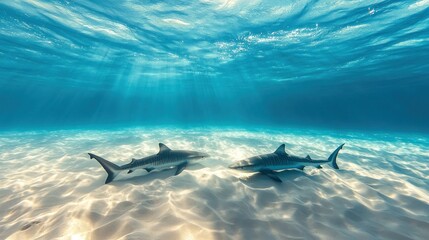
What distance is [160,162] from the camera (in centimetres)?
707

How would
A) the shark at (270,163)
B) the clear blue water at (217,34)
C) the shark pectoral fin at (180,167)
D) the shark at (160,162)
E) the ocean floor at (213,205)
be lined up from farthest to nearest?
the clear blue water at (217,34) → the shark pectoral fin at (180,167) → the shark at (270,163) → the shark at (160,162) → the ocean floor at (213,205)

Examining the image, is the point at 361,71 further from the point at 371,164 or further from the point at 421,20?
Answer: the point at 371,164

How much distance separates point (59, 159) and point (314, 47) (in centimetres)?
2172

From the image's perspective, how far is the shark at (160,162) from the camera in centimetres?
629

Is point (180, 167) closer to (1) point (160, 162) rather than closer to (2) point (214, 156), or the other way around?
(1) point (160, 162)

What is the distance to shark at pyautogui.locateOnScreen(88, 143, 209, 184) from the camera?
6293 millimetres

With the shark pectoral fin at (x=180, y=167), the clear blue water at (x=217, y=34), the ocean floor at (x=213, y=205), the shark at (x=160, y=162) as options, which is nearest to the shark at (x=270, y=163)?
the ocean floor at (x=213, y=205)

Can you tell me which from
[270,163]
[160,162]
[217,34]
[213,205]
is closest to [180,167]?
[160,162]

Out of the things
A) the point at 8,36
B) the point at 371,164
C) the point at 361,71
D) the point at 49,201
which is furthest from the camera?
the point at 361,71

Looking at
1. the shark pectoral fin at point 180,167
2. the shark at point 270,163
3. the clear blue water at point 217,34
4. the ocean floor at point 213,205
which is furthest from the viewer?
the clear blue water at point 217,34

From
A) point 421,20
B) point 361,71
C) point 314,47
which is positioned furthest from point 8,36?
point 361,71

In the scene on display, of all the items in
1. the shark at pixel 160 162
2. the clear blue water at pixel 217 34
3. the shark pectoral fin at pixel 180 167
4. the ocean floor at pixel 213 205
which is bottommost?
the ocean floor at pixel 213 205

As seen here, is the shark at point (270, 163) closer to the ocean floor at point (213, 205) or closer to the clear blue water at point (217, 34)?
the ocean floor at point (213, 205)

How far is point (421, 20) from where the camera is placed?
1402 centimetres
